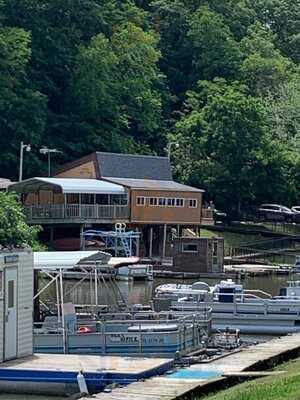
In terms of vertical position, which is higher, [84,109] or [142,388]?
[84,109]

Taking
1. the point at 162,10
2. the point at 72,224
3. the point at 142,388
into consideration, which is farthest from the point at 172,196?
the point at 142,388

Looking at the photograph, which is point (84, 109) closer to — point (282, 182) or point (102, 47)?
point (102, 47)

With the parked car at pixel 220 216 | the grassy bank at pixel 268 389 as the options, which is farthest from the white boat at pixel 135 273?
the grassy bank at pixel 268 389

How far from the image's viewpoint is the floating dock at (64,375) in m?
24.2

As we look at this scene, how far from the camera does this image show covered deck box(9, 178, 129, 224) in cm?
7475

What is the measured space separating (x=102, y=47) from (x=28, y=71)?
7004 millimetres

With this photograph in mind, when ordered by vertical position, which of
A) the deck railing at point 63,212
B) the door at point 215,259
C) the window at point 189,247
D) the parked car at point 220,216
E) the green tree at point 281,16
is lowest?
the door at point 215,259

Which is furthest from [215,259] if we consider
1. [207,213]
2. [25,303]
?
[25,303]

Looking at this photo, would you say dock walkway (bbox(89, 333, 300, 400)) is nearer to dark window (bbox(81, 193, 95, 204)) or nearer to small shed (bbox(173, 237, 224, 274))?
small shed (bbox(173, 237, 224, 274))

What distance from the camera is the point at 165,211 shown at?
7812 centimetres

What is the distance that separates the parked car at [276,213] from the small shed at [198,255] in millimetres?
25557

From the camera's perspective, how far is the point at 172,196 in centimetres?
7862

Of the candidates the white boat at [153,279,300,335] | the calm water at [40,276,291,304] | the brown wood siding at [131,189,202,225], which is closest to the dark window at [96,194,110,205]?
the brown wood siding at [131,189,202,225]

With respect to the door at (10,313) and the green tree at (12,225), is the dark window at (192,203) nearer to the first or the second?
the green tree at (12,225)
